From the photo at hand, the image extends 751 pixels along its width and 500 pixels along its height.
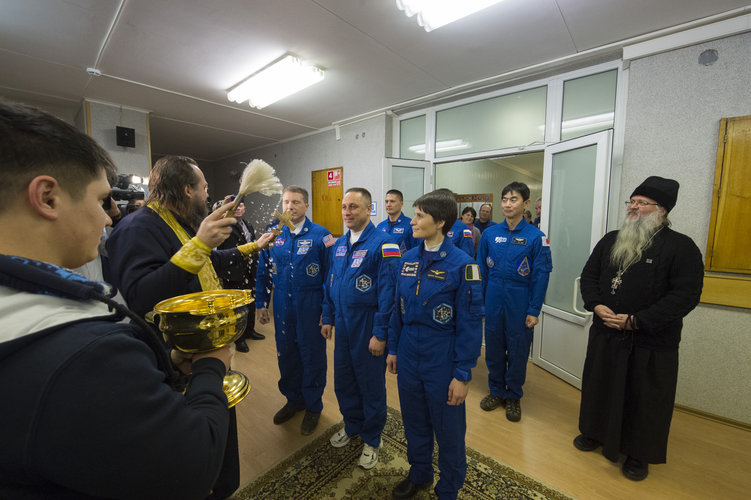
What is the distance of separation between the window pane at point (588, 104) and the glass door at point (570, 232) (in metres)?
0.36

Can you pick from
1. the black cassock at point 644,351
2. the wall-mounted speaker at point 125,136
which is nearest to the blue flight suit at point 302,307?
the black cassock at point 644,351

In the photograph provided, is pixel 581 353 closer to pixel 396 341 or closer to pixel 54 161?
pixel 396 341

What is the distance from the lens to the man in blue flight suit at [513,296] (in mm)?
2545

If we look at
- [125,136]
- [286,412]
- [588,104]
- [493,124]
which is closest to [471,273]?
[286,412]

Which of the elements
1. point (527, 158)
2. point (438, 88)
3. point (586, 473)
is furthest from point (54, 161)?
point (527, 158)

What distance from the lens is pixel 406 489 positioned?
5.51 ft

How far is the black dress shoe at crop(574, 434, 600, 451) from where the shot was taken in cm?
212

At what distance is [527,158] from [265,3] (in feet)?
26.2

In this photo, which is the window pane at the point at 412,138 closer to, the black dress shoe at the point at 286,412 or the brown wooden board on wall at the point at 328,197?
the brown wooden board on wall at the point at 328,197

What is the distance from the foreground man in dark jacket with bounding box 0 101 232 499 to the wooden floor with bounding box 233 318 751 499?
1775mm

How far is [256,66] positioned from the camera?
127 inches

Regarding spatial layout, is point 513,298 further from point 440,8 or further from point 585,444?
point 440,8

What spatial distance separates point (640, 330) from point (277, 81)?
3978mm

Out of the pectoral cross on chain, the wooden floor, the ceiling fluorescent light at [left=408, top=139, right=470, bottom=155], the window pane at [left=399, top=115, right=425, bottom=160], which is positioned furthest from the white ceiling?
the wooden floor
